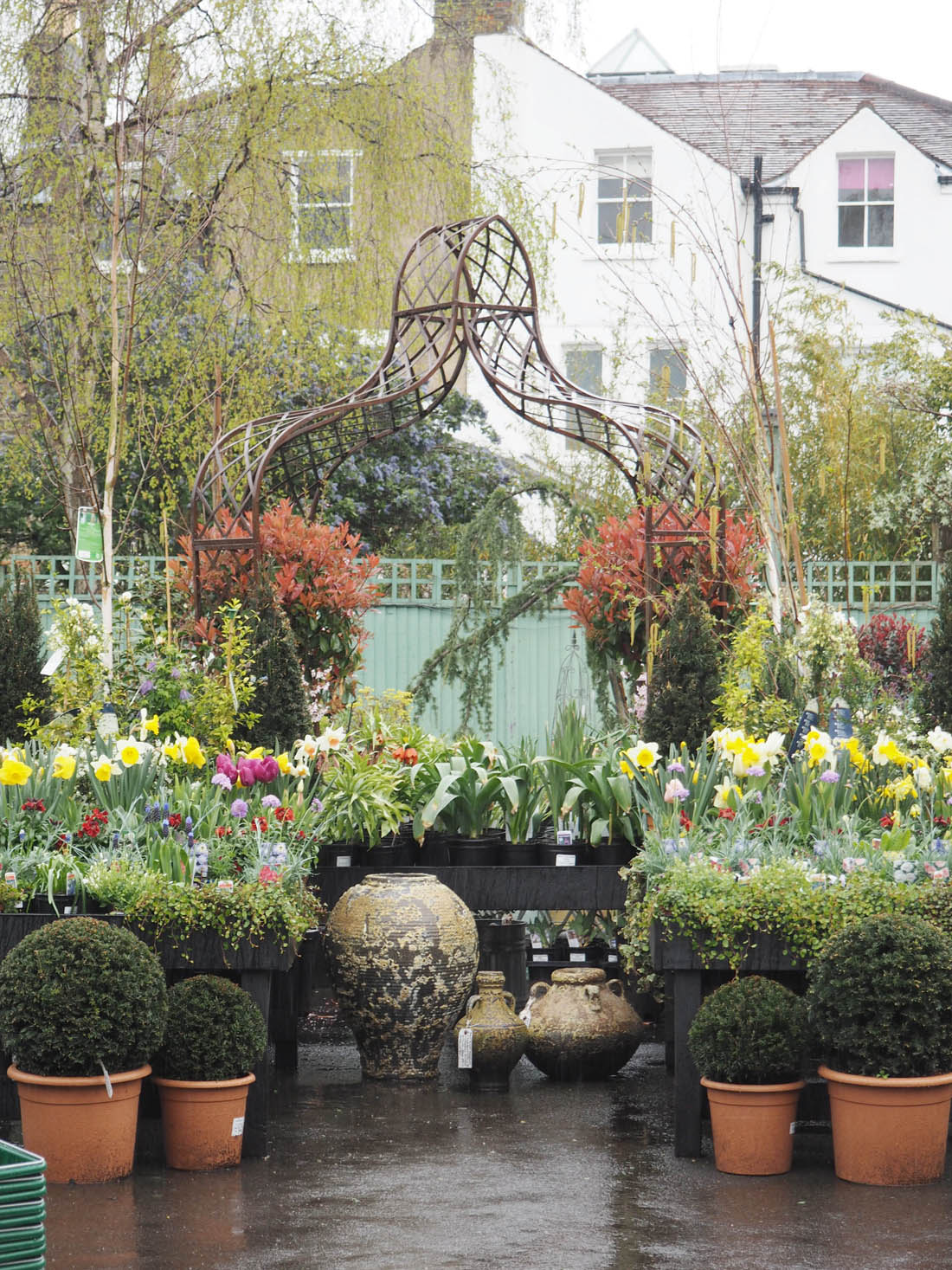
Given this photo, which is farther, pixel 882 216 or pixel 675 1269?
pixel 882 216

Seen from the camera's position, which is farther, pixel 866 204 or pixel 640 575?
pixel 866 204

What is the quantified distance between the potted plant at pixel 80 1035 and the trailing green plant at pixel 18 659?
14.3 ft

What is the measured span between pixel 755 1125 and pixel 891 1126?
427 mm

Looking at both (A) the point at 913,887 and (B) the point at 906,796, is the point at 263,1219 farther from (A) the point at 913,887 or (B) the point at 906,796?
(B) the point at 906,796

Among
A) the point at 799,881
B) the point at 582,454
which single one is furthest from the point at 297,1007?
the point at 582,454

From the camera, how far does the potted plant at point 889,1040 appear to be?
4504 millimetres

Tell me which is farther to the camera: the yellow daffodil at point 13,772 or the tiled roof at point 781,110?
the tiled roof at point 781,110

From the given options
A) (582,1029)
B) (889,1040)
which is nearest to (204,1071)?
(582,1029)

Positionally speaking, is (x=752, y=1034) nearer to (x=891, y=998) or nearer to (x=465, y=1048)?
(x=891, y=998)

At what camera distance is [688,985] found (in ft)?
16.8

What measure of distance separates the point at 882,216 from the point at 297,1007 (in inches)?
575

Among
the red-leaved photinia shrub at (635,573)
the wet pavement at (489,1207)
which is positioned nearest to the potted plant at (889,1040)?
the wet pavement at (489,1207)

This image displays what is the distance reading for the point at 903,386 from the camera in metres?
13.3

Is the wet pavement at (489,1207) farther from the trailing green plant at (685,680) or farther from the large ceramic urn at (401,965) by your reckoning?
the trailing green plant at (685,680)
